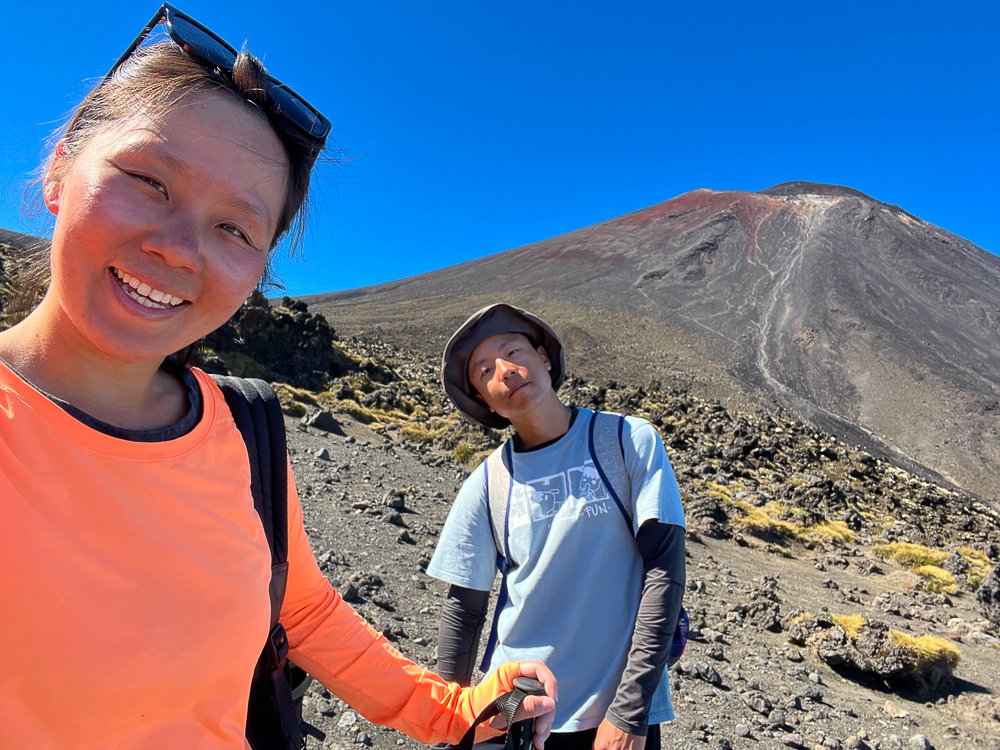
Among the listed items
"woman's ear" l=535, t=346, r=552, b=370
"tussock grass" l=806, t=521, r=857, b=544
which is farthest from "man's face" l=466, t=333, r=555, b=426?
"tussock grass" l=806, t=521, r=857, b=544

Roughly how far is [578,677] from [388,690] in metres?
0.69

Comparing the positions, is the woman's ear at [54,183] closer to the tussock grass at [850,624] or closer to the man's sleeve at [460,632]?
the man's sleeve at [460,632]

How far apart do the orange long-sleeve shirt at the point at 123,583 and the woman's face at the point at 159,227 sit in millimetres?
129

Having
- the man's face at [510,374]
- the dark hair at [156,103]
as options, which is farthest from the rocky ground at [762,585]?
the dark hair at [156,103]

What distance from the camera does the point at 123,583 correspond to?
0.74 metres

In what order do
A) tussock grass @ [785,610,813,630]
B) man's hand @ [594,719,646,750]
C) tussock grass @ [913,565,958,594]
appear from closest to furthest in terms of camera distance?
man's hand @ [594,719,646,750] → tussock grass @ [785,610,813,630] → tussock grass @ [913,565,958,594]

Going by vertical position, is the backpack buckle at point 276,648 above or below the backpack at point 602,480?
below

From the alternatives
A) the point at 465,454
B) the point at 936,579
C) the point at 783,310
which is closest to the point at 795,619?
the point at 936,579

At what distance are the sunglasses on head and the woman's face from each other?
0.27 feet

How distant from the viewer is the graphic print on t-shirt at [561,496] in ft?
5.88

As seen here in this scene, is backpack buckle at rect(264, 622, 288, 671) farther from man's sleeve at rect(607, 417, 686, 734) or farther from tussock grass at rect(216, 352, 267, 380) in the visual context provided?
tussock grass at rect(216, 352, 267, 380)

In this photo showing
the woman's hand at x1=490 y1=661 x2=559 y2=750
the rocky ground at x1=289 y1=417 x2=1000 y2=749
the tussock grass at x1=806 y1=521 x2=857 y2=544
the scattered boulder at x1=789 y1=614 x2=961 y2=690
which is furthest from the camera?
the tussock grass at x1=806 y1=521 x2=857 y2=544

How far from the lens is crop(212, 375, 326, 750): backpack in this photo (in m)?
1.04

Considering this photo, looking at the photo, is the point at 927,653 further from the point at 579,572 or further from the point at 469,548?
the point at 469,548
